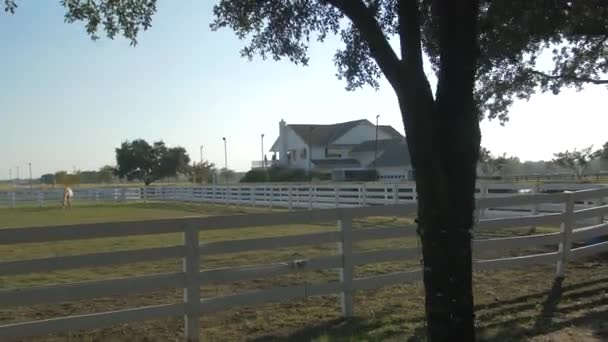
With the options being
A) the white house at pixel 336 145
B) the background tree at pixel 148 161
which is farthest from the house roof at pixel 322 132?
the background tree at pixel 148 161

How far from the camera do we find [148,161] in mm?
97062

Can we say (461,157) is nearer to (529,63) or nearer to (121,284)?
(121,284)

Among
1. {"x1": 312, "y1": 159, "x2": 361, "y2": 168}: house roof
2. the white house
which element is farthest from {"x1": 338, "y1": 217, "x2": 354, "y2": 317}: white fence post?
{"x1": 312, "y1": 159, "x2": 361, "y2": 168}: house roof

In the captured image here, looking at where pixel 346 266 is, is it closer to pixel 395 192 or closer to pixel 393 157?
pixel 395 192

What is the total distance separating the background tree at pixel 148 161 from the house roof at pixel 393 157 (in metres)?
38.2

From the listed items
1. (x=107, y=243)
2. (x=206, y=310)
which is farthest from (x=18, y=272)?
(x=107, y=243)

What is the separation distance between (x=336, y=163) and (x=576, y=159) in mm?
29735

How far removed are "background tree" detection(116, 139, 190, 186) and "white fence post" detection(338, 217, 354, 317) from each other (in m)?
91.6

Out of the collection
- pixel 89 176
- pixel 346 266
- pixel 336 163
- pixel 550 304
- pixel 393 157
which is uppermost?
pixel 393 157

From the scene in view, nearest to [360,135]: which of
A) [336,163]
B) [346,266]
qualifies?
[336,163]

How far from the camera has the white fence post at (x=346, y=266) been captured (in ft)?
23.1

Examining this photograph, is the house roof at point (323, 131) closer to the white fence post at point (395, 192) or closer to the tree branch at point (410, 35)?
the white fence post at point (395, 192)

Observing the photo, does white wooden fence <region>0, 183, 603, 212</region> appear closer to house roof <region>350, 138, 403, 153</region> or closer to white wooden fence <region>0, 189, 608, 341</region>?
white wooden fence <region>0, 189, 608, 341</region>

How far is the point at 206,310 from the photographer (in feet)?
20.4
